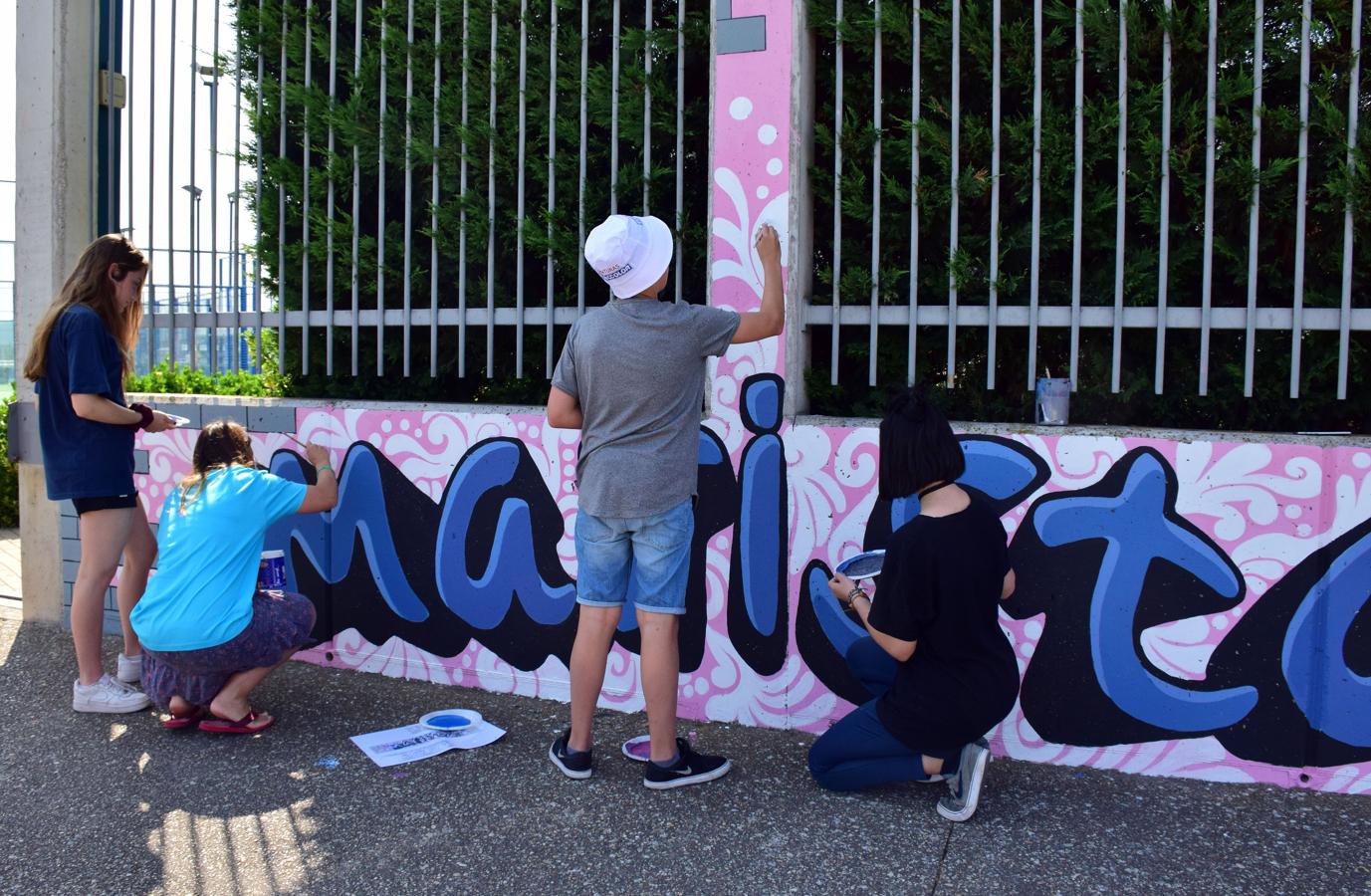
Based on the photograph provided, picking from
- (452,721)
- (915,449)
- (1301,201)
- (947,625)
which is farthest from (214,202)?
(1301,201)

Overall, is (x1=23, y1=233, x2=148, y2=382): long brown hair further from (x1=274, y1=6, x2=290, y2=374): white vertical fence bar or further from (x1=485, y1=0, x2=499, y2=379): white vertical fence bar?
(x1=485, y1=0, x2=499, y2=379): white vertical fence bar

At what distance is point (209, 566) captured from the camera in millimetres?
3902

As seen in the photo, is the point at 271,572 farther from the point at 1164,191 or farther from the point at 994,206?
the point at 1164,191

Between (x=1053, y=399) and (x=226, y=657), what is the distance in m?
2.86

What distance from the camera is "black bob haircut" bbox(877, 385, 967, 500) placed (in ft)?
10.1

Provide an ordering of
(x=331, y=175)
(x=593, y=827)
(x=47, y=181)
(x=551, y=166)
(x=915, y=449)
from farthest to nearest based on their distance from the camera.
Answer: (x=47, y=181), (x=331, y=175), (x=551, y=166), (x=593, y=827), (x=915, y=449)

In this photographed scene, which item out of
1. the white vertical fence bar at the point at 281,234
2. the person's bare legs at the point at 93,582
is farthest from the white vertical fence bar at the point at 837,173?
the person's bare legs at the point at 93,582

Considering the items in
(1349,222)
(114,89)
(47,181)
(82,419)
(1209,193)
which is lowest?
(82,419)

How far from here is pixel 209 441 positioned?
4.07 metres

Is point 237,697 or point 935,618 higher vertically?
point 935,618

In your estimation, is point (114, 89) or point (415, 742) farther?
point (114, 89)

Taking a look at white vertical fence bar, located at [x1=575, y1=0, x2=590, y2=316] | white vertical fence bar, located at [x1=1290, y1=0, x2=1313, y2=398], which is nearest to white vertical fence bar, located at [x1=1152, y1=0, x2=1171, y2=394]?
white vertical fence bar, located at [x1=1290, y1=0, x2=1313, y2=398]

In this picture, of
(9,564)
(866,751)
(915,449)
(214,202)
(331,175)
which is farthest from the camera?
(9,564)

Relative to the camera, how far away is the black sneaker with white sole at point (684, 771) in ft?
11.3
